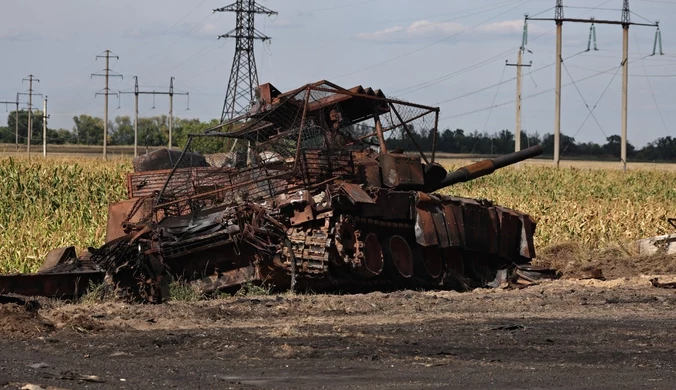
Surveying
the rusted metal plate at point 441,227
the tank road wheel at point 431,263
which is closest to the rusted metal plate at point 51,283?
the tank road wheel at point 431,263

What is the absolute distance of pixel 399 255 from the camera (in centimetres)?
1545

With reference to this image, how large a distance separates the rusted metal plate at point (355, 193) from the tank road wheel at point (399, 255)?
0.87 metres

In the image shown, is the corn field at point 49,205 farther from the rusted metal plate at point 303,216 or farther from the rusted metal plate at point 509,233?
the rusted metal plate at point 509,233

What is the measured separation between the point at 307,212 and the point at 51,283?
314 centimetres

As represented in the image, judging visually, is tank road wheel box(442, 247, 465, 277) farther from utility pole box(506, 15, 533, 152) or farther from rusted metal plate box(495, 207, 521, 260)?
utility pole box(506, 15, 533, 152)

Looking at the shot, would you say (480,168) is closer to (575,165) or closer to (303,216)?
(303,216)

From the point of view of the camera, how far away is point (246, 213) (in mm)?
13953

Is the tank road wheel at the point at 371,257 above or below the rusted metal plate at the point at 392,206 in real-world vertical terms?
below

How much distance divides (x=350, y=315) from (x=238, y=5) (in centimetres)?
3727

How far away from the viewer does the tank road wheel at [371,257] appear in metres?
14.3

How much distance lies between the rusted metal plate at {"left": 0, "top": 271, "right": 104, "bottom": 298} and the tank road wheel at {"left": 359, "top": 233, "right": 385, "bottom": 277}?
3216mm

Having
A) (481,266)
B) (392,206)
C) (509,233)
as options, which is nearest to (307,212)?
(392,206)

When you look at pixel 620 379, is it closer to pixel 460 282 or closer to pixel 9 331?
pixel 9 331

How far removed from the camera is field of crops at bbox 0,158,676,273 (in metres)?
18.8
